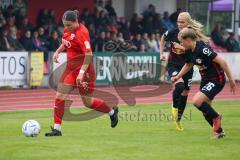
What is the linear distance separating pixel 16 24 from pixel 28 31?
122cm

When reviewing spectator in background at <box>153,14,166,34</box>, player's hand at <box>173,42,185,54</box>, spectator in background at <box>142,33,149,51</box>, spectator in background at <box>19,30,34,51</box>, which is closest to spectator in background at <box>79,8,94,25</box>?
spectator in background at <box>142,33,149,51</box>

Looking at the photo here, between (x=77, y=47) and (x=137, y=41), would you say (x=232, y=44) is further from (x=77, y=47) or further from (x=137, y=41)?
(x=77, y=47)

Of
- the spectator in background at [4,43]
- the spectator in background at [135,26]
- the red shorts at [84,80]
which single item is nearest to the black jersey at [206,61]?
the red shorts at [84,80]

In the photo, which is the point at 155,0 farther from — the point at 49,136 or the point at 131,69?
the point at 49,136

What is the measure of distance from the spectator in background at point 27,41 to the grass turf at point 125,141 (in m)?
9.20

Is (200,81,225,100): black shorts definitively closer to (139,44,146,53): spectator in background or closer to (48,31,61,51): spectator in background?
(48,31,61,51): spectator in background

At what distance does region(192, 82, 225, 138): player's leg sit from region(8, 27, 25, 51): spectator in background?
13921mm

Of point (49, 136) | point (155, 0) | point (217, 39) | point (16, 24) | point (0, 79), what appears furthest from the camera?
point (155, 0)

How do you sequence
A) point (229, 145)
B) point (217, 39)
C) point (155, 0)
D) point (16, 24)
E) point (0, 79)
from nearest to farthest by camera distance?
point (229, 145) → point (0, 79) → point (16, 24) → point (217, 39) → point (155, 0)

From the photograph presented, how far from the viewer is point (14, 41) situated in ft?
82.7

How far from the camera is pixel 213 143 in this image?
11656 millimetres

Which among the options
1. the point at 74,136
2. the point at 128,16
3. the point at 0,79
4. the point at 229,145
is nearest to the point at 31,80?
the point at 0,79

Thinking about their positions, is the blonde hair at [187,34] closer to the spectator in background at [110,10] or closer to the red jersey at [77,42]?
the red jersey at [77,42]

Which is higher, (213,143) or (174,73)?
(174,73)
